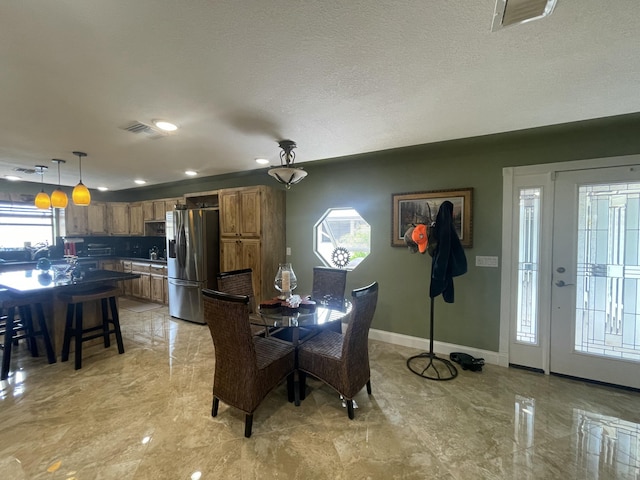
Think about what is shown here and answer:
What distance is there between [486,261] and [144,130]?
12.5 ft

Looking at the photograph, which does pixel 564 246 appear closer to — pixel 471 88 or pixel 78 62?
pixel 471 88

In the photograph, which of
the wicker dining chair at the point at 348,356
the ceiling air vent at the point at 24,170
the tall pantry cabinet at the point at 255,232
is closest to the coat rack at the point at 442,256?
the wicker dining chair at the point at 348,356

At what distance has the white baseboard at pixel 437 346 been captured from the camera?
2.94 metres

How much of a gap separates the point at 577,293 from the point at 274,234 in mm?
3655

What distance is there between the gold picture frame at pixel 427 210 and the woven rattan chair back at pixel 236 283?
6.22ft

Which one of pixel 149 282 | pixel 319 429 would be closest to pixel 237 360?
pixel 319 429

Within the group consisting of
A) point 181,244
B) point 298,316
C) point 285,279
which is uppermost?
point 181,244

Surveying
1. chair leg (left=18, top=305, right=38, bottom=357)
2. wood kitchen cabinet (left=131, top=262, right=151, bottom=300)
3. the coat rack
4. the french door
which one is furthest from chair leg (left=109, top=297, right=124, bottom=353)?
the french door

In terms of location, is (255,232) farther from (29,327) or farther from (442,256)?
(29,327)

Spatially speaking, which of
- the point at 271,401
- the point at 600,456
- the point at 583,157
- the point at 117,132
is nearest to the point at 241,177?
the point at 117,132

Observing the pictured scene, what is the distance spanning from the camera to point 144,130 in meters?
2.56

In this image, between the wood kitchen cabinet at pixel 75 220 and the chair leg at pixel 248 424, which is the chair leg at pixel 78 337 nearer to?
the chair leg at pixel 248 424

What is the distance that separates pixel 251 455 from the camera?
175cm

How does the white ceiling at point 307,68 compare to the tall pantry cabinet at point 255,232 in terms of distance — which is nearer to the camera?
the white ceiling at point 307,68
